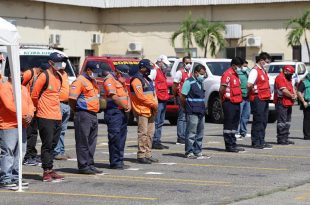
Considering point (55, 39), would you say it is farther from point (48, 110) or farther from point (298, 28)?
point (48, 110)

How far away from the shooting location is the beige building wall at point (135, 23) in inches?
1745

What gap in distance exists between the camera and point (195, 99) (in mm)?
16938

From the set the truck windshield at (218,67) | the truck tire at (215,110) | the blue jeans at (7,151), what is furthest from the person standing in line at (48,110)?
the truck windshield at (218,67)

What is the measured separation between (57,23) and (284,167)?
31.6m

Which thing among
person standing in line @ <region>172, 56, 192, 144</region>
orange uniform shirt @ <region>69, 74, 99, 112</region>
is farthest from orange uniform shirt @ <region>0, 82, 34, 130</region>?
person standing in line @ <region>172, 56, 192, 144</region>

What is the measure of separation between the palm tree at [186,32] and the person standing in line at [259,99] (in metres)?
26.8

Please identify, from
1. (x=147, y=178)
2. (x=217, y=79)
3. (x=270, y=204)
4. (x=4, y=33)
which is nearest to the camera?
(x=270, y=204)

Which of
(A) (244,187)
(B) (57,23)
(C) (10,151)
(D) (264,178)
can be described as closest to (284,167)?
(D) (264,178)

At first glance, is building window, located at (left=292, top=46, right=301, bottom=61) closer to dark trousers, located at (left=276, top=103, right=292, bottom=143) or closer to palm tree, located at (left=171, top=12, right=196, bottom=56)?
palm tree, located at (left=171, top=12, right=196, bottom=56)

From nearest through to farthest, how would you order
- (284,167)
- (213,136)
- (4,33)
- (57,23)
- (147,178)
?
1. (4,33)
2. (147,178)
3. (284,167)
4. (213,136)
5. (57,23)

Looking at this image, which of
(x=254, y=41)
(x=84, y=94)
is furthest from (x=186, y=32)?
(x=84, y=94)

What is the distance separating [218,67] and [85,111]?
43.8 feet

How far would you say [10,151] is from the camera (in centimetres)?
1285

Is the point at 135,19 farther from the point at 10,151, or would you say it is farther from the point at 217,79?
the point at 10,151
